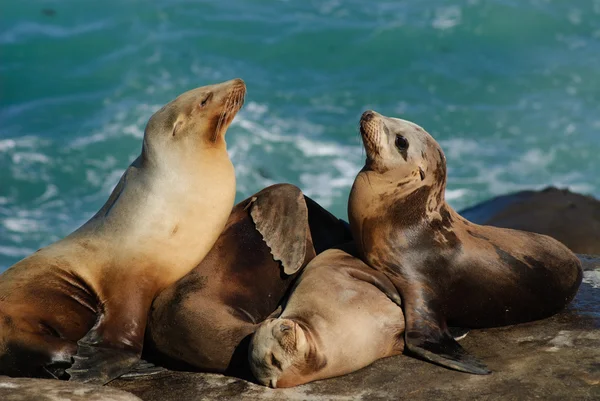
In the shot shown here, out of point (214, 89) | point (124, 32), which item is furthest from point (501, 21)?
point (214, 89)

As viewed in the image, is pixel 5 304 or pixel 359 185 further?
pixel 359 185

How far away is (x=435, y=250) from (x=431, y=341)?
25.8 inches

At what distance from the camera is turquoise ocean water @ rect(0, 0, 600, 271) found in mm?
17219

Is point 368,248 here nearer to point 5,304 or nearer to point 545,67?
point 5,304

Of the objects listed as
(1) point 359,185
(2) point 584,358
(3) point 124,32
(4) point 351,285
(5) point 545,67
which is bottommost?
(2) point 584,358

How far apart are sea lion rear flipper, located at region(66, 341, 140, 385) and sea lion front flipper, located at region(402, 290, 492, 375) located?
64.8 inches

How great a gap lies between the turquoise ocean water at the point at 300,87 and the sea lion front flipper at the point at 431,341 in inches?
394

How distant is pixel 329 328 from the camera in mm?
5906

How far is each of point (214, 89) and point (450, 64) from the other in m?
15.2

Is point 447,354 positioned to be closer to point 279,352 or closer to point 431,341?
point 431,341

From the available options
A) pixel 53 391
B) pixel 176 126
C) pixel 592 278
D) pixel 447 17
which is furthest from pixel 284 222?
pixel 447 17

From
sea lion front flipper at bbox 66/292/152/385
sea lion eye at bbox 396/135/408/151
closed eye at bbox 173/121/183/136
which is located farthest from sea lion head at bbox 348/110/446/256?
sea lion front flipper at bbox 66/292/152/385

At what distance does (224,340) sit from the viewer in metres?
6.08

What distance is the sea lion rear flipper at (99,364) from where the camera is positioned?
19.4 feet
